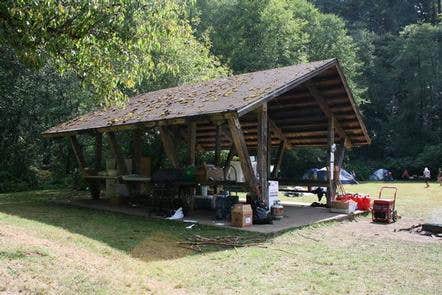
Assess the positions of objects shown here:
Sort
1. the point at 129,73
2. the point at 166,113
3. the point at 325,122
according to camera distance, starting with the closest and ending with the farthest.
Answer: the point at 129,73
the point at 166,113
the point at 325,122

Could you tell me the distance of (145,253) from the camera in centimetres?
834

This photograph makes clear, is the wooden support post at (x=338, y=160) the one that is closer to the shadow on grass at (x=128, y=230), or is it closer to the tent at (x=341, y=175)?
the shadow on grass at (x=128, y=230)

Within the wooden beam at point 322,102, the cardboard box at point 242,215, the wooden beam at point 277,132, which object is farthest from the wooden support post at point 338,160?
the cardboard box at point 242,215

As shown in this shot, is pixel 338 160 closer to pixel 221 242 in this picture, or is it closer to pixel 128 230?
pixel 221 242

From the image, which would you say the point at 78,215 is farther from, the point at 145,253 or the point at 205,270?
the point at 205,270

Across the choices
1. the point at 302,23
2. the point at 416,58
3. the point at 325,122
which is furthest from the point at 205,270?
the point at 416,58

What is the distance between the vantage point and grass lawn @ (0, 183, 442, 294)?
618 cm

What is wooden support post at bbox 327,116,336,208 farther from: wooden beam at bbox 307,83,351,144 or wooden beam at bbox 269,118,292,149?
wooden beam at bbox 269,118,292,149

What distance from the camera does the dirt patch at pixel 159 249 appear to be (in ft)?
26.7

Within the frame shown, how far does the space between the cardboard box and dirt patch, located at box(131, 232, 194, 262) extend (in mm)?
1708

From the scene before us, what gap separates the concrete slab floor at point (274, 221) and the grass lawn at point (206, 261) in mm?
467

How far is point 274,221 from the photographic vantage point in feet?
39.2

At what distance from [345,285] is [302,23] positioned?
36342mm

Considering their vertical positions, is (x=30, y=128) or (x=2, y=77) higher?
(x=2, y=77)
